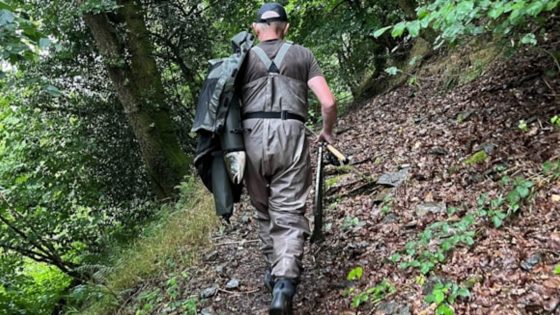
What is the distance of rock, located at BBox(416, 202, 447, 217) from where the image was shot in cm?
417

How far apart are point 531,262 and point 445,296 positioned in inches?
22.8

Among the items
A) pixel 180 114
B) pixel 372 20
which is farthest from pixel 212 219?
pixel 180 114

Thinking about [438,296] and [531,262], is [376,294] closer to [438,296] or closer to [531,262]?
[438,296]

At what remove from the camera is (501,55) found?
6109 millimetres

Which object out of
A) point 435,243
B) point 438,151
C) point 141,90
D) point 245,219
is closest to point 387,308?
point 435,243

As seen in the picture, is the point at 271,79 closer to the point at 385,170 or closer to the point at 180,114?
the point at 385,170

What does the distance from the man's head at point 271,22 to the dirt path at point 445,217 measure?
73.8 inches

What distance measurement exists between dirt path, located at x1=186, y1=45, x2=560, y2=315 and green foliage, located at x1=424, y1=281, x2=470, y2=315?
0.14ft

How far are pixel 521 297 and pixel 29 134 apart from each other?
8479 mm

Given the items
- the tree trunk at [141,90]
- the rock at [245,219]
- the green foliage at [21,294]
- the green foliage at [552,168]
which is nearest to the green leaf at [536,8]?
the green foliage at [552,168]

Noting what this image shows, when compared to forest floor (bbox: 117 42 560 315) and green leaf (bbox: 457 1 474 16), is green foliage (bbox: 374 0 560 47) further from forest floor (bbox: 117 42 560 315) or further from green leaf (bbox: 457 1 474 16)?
forest floor (bbox: 117 42 560 315)

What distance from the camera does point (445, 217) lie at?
403cm

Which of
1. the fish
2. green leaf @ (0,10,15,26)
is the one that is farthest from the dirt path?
green leaf @ (0,10,15,26)

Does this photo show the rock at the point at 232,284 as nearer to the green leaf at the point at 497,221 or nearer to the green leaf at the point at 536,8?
the green leaf at the point at 497,221
